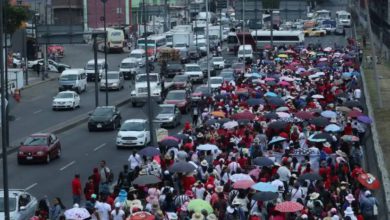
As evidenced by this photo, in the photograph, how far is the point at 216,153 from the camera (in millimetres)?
28109

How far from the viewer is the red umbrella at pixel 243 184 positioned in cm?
2202

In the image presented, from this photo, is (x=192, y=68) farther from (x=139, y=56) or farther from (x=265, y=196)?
(x=265, y=196)

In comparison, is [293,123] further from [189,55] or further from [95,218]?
[189,55]

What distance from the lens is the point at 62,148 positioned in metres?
39.8

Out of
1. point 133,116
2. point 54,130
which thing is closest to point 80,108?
point 133,116

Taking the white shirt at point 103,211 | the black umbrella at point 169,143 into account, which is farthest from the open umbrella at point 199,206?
the black umbrella at point 169,143

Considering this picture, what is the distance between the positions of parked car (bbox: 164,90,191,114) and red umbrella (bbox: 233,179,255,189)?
87.9 ft

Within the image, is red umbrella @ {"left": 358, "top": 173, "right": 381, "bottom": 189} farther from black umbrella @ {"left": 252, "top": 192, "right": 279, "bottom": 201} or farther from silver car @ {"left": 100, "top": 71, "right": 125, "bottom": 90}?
silver car @ {"left": 100, "top": 71, "right": 125, "bottom": 90}

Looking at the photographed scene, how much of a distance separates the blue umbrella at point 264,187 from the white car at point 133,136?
1756cm

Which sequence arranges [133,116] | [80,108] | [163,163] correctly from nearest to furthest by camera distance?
1. [163,163]
2. [133,116]
3. [80,108]

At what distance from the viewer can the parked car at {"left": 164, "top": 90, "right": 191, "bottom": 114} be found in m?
49.7

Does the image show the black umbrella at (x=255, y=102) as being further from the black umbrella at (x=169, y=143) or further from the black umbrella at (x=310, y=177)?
the black umbrella at (x=310, y=177)

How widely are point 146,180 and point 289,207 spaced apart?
513 cm

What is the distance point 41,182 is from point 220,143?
225 inches
